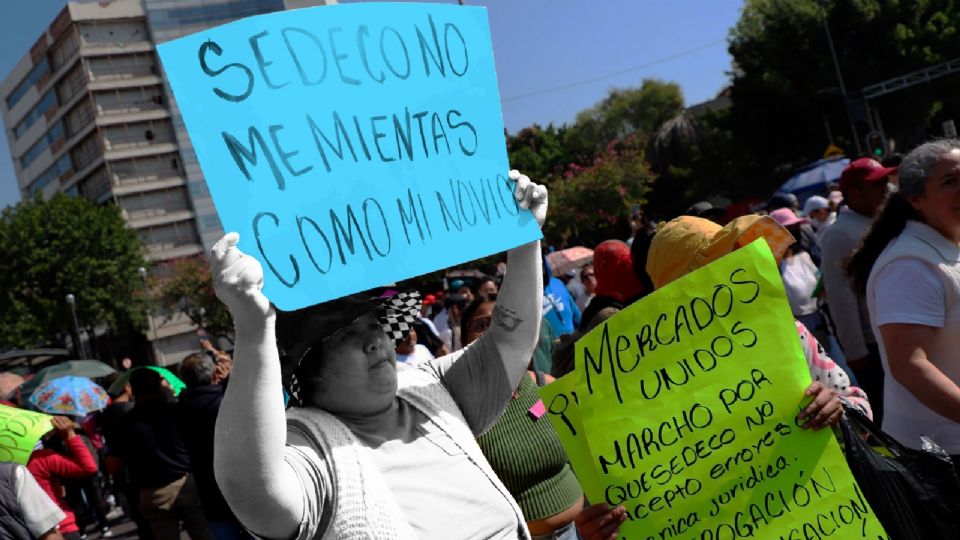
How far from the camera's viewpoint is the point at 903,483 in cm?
245

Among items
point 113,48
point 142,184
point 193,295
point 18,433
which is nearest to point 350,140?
point 18,433

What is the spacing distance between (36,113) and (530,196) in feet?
239

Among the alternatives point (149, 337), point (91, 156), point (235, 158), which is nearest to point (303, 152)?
point (235, 158)

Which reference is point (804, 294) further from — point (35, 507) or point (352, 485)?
point (352, 485)

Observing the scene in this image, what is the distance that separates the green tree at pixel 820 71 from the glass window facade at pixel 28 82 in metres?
49.8

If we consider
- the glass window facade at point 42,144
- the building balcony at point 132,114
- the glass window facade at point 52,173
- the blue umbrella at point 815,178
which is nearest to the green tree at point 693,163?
the blue umbrella at point 815,178

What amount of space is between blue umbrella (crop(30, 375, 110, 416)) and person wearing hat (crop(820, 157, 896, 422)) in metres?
7.33

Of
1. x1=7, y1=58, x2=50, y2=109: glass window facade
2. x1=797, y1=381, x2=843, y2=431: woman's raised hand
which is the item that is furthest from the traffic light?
x1=7, y1=58, x2=50, y2=109: glass window facade

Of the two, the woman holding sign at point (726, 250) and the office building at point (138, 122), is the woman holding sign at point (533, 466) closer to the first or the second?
the woman holding sign at point (726, 250)

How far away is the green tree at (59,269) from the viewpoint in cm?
4328

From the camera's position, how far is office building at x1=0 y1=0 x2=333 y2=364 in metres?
57.3

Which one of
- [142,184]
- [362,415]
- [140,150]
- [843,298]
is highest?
[140,150]

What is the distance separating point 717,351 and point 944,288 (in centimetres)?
109

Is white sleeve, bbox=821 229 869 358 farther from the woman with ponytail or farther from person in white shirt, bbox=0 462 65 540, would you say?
person in white shirt, bbox=0 462 65 540
